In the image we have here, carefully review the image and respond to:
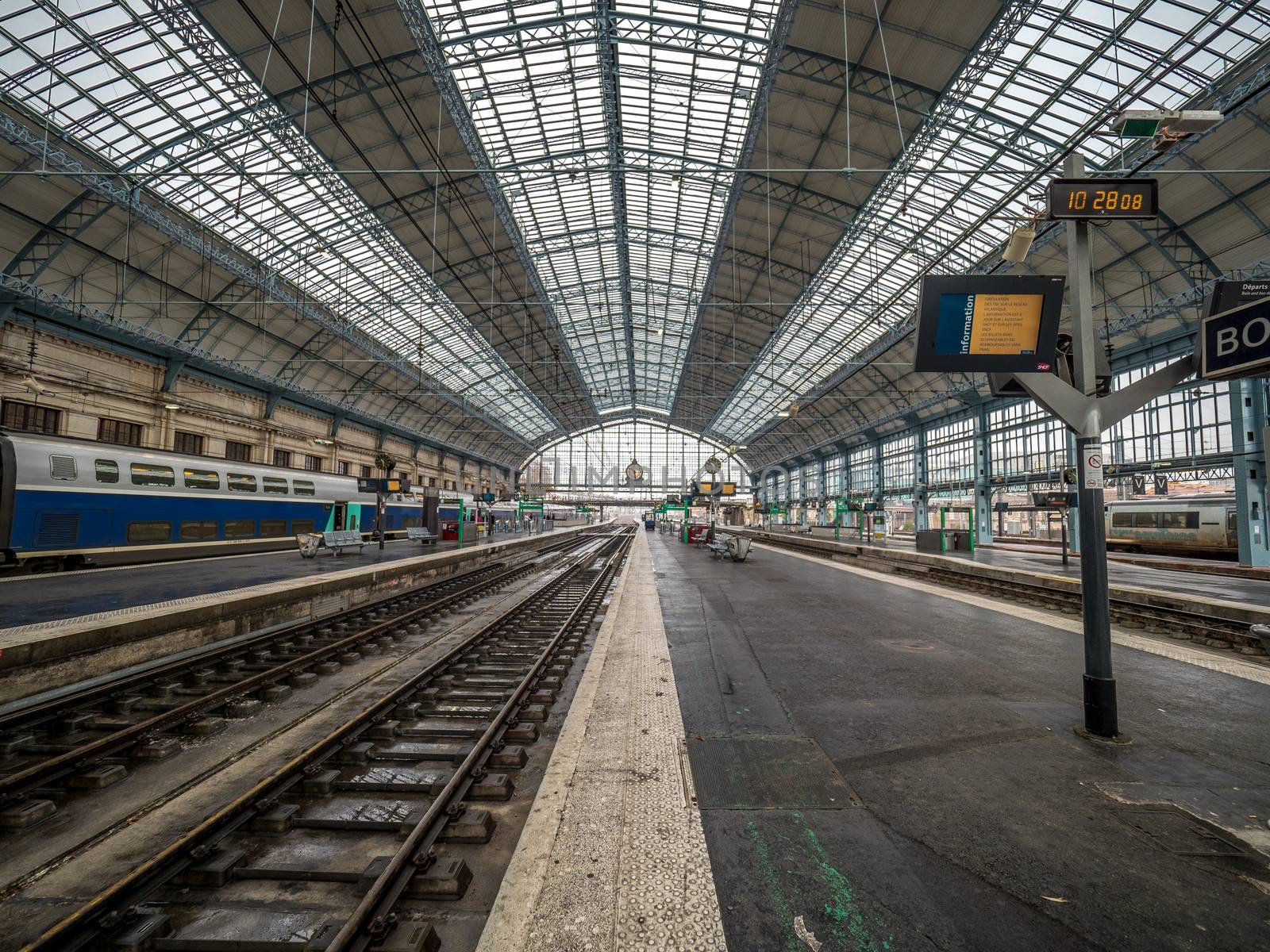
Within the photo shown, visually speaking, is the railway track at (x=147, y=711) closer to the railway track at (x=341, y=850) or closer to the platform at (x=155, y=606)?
the platform at (x=155, y=606)

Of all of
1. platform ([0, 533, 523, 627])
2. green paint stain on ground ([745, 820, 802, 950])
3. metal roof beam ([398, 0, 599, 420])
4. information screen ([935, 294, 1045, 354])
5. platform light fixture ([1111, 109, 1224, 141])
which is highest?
metal roof beam ([398, 0, 599, 420])

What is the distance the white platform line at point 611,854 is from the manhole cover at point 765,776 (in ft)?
0.60

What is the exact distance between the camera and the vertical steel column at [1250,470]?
17.4 metres

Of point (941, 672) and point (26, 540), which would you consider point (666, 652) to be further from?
point (26, 540)

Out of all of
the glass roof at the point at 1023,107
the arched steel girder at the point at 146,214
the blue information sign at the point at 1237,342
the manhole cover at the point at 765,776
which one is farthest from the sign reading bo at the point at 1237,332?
the arched steel girder at the point at 146,214

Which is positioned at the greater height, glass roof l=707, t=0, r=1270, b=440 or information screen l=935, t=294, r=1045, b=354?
glass roof l=707, t=0, r=1270, b=440

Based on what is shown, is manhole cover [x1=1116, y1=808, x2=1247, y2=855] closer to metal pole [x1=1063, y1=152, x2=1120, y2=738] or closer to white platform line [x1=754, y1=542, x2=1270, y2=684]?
metal pole [x1=1063, y1=152, x2=1120, y2=738]

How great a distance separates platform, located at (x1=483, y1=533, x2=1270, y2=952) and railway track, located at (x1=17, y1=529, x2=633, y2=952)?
548 millimetres

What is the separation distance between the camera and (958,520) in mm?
37281

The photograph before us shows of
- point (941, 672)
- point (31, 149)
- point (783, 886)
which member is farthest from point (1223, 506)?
point (31, 149)

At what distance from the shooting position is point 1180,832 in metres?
2.87

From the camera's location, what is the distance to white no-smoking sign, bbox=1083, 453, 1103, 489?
168 inches

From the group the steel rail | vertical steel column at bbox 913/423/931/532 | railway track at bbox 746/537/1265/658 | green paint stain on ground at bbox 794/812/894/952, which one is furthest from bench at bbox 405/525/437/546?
vertical steel column at bbox 913/423/931/532

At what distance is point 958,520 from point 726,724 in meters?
39.9
